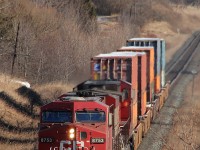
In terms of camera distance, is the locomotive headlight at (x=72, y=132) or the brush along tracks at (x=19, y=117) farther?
the brush along tracks at (x=19, y=117)

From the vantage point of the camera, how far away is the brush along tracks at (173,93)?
28.4 meters

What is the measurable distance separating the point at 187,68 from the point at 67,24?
27635mm

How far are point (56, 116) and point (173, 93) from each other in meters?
34.7

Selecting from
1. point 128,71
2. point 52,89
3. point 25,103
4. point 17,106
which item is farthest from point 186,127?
point 52,89

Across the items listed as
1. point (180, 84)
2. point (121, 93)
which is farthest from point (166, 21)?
point (121, 93)

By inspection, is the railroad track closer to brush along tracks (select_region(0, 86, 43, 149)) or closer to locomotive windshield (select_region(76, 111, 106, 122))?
brush along tracks (select_region(0, 86, 43, 149))

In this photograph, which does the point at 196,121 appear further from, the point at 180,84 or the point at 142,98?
the point at 180,84

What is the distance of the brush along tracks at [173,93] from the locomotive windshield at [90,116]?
651cm

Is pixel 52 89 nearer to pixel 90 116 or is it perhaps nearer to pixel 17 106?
pixel 17 106

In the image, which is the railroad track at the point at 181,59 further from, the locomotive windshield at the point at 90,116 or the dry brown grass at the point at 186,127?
the locomotive windshield at the point at 90,116

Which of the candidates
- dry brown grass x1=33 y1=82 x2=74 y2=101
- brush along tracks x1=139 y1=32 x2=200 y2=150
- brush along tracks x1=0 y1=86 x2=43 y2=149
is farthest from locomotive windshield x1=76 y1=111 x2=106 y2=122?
dry brown grass x1=33 y1=82 x2=74 y2=101

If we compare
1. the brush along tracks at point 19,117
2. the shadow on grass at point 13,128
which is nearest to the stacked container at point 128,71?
the brush along tracks at point 19,117

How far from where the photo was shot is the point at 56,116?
675 inches

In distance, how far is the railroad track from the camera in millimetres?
68219
